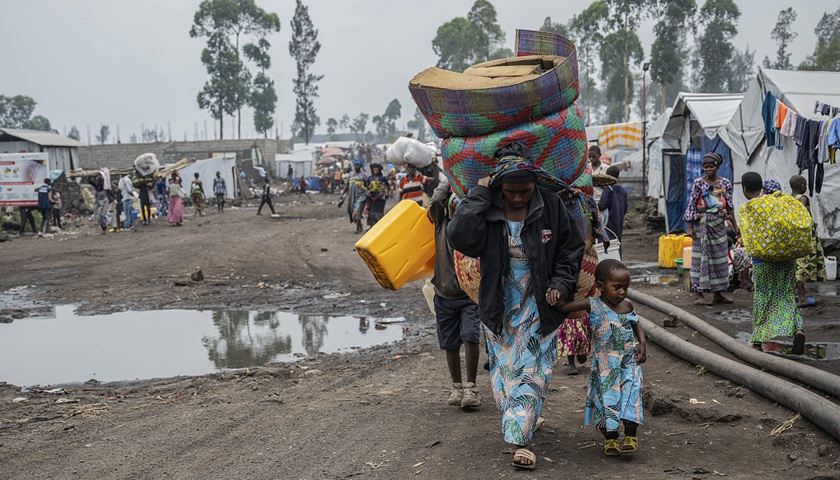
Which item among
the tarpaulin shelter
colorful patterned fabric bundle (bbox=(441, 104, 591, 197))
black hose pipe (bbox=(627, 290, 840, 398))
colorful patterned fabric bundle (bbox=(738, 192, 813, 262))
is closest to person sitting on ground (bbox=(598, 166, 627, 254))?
black hose pipe (bbox=(627, 290, 840, 398))

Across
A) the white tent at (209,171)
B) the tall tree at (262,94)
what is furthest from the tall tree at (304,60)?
the white tent at (209,171)

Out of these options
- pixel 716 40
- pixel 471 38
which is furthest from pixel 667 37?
pixel 471 38

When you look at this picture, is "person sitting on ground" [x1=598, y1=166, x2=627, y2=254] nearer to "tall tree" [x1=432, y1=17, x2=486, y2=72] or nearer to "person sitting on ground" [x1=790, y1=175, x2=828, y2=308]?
"person sitting on ground" [x1=790, y1=175, x2=828, y2=308]

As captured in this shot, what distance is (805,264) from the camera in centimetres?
909

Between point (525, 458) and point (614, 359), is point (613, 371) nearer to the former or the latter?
point (614, 359)

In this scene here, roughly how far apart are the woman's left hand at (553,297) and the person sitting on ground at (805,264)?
5.40 meters

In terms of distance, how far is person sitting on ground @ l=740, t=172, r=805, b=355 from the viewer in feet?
21.0

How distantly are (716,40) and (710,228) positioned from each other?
199 ft

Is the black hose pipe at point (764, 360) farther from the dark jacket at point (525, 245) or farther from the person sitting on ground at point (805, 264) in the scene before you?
the dark jacket at point (525, 245)

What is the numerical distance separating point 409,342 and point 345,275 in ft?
15.9

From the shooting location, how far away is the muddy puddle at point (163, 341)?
757 cm

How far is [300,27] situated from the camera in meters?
82.7

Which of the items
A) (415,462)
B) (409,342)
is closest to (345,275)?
(409,342)

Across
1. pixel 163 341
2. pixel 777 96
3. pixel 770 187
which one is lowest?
pixel 163 341
